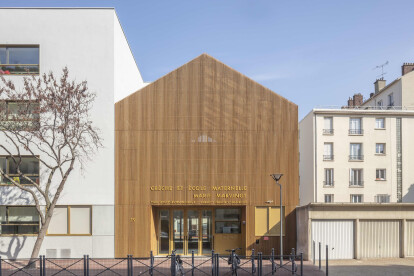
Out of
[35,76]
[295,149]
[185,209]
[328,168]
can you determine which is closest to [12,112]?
[35,76]

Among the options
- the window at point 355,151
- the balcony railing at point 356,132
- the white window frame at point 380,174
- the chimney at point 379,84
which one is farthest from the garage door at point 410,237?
the chimney at point 379,84

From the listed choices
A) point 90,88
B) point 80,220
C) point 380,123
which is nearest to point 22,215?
point 80,220

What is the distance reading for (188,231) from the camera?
19344 millimetres

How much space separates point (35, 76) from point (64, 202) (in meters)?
6.62

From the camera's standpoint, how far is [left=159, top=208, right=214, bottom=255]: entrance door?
19.2m

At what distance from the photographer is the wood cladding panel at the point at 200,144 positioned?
18.6 meters

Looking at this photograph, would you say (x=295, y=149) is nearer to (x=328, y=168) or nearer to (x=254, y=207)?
(x=254, y=207)

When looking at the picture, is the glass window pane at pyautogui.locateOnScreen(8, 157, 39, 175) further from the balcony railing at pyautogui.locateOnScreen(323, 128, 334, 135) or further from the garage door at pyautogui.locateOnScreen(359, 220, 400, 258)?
the balcony railing at pyautogui.locateOnScreen(323, 128, 334, 135)

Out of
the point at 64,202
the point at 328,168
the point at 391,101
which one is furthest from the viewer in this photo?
the point at 391,101

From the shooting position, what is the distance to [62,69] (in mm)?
18797

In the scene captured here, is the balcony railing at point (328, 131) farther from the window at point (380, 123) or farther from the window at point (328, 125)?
the window at point (380, 123)

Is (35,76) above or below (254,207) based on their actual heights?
above

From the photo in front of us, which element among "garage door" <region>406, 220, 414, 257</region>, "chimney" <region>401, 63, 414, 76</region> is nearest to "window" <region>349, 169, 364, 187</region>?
"chimney" <region>401, 63, 414, 76</region>

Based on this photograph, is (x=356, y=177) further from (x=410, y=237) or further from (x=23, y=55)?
(x=23, y=55)
